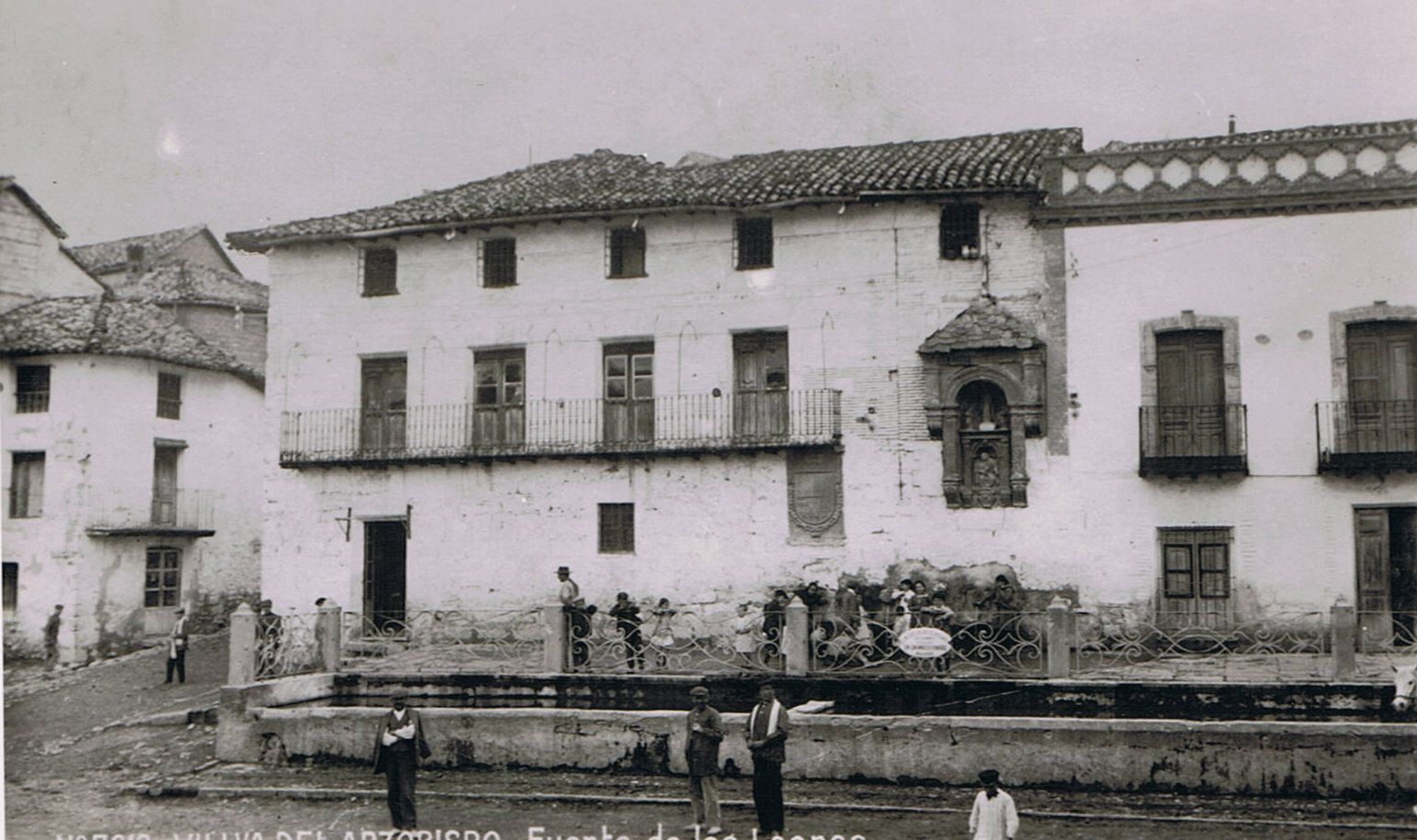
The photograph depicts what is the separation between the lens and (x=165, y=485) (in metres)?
29.9

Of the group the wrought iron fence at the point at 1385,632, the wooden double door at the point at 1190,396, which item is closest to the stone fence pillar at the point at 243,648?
the wooden double door at the point at 1190,396

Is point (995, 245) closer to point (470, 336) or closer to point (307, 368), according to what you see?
point (470, 336)

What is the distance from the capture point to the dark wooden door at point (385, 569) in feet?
82.6

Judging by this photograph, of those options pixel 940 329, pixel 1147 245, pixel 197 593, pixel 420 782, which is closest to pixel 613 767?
pixel 420 782

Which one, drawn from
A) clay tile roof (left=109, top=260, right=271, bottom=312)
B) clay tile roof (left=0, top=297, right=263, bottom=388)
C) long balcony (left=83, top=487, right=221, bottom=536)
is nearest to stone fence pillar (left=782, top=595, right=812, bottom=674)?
long balcony (left=83, top=487, right=221, bottom=536)

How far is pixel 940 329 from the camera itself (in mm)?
22609

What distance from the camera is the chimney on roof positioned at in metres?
37.8

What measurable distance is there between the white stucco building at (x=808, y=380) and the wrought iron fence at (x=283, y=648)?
8.79 feet

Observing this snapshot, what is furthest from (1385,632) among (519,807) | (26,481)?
(26,481)

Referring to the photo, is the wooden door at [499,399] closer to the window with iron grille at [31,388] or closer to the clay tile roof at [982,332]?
the clay tile roof at [982,332]

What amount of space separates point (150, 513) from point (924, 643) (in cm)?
1932

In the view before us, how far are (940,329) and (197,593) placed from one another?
18235 millimetres

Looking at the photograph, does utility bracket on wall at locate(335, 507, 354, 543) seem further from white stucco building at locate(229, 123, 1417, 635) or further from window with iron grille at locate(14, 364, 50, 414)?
window with iron grille at locate(14, 364, 50, 414)

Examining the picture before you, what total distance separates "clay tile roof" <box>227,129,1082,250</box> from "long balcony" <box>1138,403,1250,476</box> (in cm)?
437
